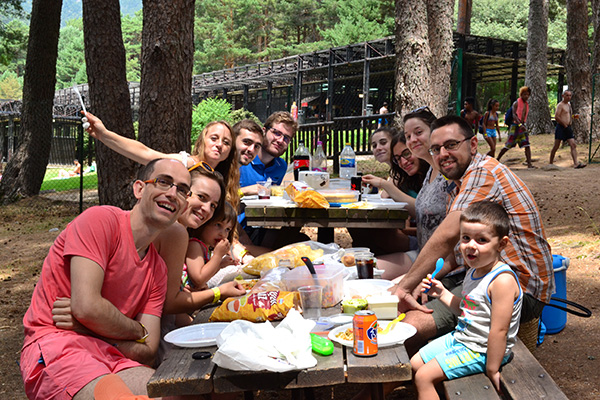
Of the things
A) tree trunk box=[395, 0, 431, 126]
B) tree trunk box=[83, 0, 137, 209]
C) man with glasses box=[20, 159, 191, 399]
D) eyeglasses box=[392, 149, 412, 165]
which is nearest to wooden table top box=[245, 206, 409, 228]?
eyeglasses box=[392, 149, 412, 165]

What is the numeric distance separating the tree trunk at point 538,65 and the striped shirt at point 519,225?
18092 mm

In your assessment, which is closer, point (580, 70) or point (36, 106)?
point (36, 106)

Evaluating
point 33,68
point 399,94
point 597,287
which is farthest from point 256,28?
point 597,287

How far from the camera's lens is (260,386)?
1999 millimetres

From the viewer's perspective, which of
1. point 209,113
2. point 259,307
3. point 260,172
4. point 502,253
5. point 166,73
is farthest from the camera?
point 209,113

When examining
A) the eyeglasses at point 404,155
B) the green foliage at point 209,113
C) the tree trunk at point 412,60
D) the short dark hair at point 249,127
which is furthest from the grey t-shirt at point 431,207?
the green foliage at point 209,113

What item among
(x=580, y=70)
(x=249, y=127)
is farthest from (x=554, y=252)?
(x=580, y=70)

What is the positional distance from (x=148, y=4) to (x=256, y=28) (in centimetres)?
4878

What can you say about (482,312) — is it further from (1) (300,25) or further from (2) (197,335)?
(1) (300,25)

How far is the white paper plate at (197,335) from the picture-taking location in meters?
2.23

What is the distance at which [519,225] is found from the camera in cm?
282

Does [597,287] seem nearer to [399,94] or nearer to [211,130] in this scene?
[211,130]

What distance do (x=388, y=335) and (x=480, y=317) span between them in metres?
0.50

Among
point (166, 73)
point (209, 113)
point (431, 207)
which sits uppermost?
point (209, 113)
